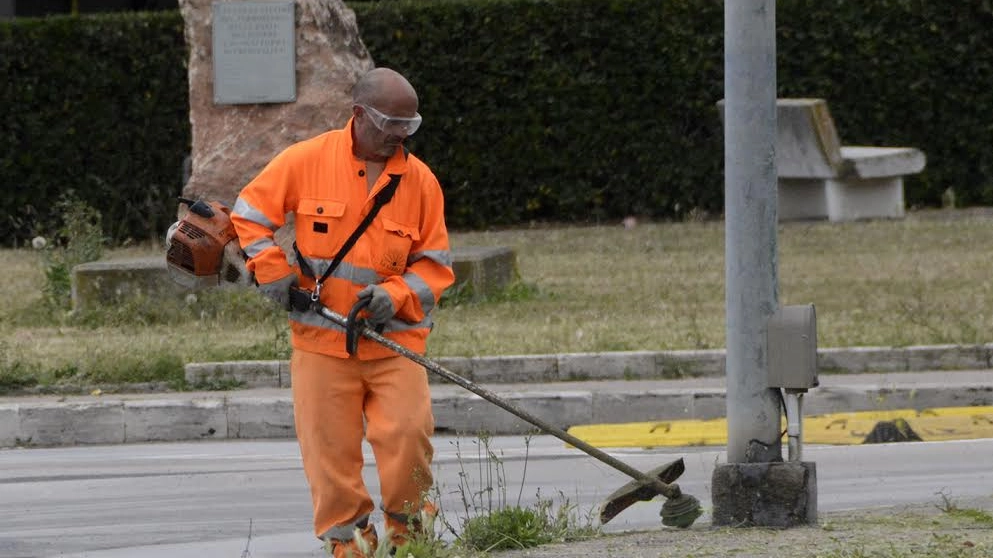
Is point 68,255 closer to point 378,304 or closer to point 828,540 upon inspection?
point 378,304

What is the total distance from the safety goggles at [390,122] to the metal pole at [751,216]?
1144mm

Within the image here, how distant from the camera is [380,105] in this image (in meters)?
6.20

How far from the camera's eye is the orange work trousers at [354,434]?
6.16m

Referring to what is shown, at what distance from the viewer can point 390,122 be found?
620 cm

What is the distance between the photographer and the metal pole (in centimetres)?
659

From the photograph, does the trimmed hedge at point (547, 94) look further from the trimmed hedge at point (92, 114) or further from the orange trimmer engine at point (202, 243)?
the orange trimmer engine at point (202, 243)

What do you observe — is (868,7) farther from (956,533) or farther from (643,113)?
(956,533)

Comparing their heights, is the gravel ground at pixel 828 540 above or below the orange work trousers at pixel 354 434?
below

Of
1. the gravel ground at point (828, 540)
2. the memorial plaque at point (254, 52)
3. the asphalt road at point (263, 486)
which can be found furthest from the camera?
the memorial plaque at point (254, 52)

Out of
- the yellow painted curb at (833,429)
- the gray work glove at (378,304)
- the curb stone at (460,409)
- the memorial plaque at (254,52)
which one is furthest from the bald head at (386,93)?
the memorial plaque at (254,52)

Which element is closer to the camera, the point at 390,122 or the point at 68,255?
the point at 390,122

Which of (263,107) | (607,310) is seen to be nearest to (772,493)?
(607,310)

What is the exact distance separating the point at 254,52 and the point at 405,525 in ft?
26.5

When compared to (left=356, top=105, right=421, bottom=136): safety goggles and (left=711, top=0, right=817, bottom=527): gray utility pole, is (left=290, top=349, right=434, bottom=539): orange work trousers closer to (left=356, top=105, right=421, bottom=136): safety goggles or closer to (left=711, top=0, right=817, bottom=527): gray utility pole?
(left=356, top=105, right=421, bottom=136): safety goggles
